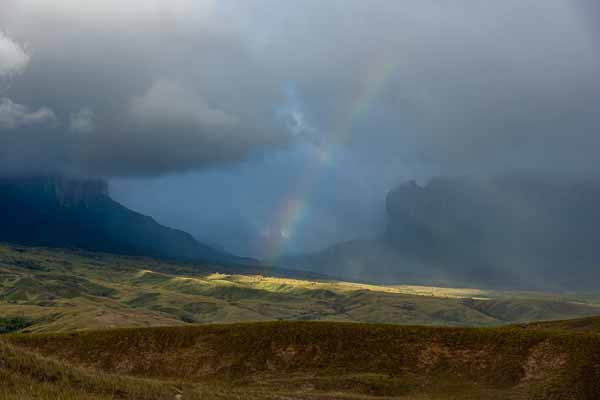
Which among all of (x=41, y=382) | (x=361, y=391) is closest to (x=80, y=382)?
(x=41, y=382)

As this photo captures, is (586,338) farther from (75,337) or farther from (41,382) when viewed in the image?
(75,337)

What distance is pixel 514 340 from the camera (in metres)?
71.5

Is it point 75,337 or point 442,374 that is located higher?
point 442,374

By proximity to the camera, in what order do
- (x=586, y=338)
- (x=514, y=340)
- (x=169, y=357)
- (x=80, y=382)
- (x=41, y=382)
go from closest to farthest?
(x=41, y=382) < (x=80, y=382) < (x=586, y=338) < (x=514, y=340) < (x=169, y=357)

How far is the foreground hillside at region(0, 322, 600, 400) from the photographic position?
6125 centimetres

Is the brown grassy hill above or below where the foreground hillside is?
above

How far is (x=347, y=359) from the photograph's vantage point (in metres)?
73.4

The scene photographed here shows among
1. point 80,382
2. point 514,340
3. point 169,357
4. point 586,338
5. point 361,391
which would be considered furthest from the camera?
point 169,357

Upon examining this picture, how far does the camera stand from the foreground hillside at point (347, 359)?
201 feet

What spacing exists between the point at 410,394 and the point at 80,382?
4384 centimetres

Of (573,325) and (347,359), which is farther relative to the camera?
(573,325)

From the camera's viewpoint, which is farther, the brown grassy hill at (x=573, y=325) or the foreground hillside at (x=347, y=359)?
the brown grassy hill at (x=573, y=325)

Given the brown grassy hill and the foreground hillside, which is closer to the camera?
the foreground hillside

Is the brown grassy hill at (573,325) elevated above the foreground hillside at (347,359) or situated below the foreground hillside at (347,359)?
above
